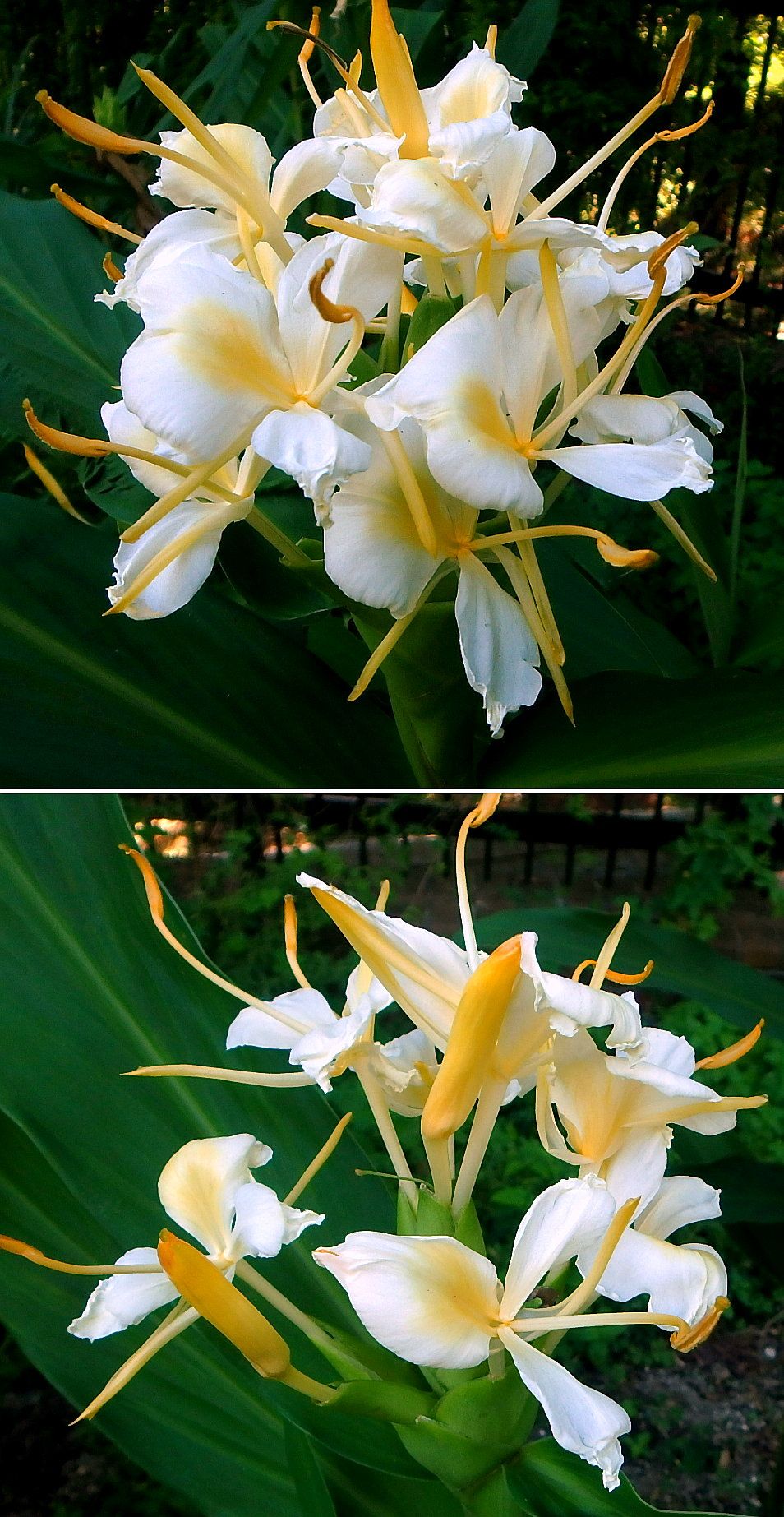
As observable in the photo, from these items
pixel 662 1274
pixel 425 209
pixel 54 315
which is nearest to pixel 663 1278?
pixel 662 1274

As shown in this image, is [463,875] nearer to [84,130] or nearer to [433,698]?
[433,698]

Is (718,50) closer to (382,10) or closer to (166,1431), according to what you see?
(382,10)

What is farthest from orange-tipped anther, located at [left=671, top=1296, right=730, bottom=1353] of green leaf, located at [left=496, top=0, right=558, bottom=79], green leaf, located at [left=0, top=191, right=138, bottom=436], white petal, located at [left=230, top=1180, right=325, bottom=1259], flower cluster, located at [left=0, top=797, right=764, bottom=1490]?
green leaf, located at [left=496, top=0, right=558, bottom=79]

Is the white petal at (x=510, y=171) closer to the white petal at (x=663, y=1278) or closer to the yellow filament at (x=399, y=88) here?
the yellow filament at (x=399, y=88)

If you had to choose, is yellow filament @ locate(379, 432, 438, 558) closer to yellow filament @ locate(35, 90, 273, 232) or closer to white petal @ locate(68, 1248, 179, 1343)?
yellow filament @ locate(35, 90, 273, 232)

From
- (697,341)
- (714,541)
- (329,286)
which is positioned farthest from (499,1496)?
(697,341)
